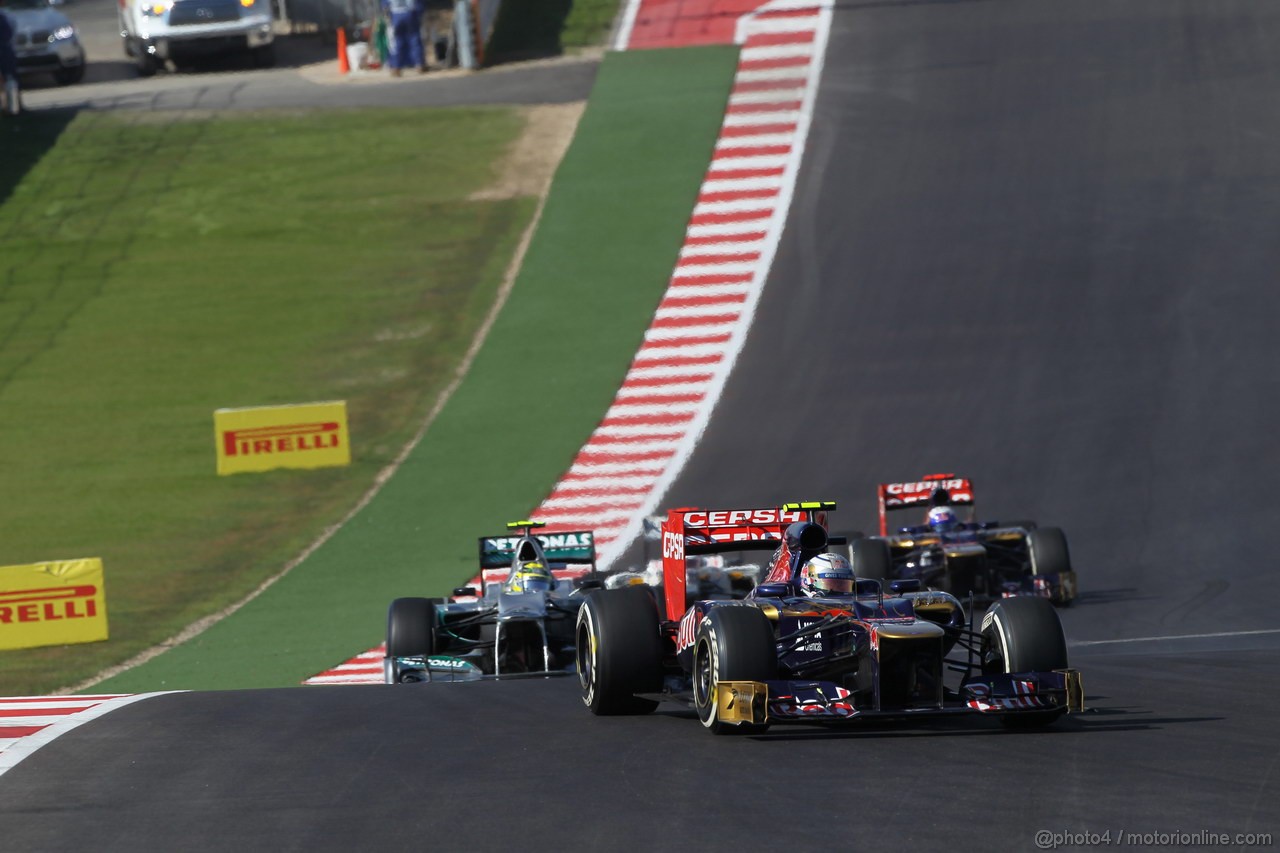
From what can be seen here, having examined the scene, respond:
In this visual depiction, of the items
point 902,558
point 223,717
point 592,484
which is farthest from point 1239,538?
point 223,717

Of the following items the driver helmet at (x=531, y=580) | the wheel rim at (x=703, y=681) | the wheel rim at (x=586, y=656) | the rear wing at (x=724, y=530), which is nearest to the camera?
the wheel rim at (x=703, y=681)

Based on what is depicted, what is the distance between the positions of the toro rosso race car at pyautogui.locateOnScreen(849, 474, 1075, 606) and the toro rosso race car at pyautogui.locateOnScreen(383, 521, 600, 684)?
12.8 ft

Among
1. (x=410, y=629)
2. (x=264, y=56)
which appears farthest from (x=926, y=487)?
(x=264, y=56)

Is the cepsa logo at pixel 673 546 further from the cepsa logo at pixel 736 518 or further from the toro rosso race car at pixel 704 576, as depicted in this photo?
the toro rosso race car at pixel 704 576

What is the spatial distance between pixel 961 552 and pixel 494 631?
241 inches

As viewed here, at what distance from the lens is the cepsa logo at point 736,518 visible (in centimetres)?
1305

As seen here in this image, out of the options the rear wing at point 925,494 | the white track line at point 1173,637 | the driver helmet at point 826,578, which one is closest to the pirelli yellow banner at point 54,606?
the rear wing at point 925,494

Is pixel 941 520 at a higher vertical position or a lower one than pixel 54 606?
higher

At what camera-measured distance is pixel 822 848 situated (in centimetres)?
845

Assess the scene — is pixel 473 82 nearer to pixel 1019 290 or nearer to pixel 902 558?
pixel 1019 290

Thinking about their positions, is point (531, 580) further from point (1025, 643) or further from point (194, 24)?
point (194, 24)

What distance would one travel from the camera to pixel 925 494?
21.9 m

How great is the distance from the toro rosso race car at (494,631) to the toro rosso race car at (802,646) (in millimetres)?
3717

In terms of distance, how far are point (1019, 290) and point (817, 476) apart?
6.82 meters
